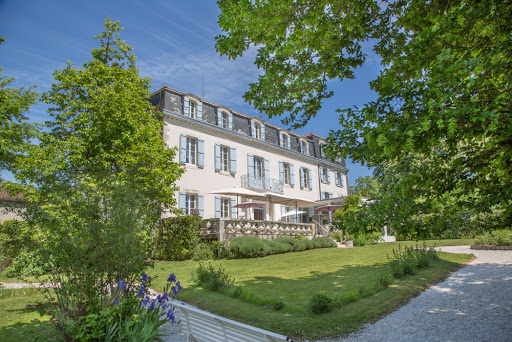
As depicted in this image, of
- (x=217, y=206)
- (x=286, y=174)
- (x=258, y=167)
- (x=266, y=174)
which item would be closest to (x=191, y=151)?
(x=217, y=206)

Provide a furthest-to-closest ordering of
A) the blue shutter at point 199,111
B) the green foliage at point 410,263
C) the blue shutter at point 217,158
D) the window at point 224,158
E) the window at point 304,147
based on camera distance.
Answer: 1. the window at point 304,147
2. the window at point 224,158
3. the blue shutter at point 217,158
4. the blue shutter at point 199,111
5. the green foliage at point 410,263

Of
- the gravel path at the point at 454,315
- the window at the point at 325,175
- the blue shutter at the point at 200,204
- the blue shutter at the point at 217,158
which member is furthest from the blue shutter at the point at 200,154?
the gravel path at the point at 454,315

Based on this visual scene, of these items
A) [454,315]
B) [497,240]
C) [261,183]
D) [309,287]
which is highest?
[261,183]

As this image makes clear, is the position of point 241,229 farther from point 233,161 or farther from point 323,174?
point 323,174

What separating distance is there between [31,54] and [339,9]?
17.0 ft

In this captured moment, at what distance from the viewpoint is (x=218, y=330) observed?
11.6 feet

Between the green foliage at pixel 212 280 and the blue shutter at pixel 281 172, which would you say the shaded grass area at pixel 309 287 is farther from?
the blue shutter at pixel 281 172

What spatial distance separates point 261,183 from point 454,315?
17521mm

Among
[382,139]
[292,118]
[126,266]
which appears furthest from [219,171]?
[382,139]

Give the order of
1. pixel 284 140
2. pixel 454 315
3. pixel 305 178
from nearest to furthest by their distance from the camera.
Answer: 1. pixel 454 315
2. pixel 284 140
3. pixel 305 178

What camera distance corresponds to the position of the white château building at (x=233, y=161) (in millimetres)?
18031

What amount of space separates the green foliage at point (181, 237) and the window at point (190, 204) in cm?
365

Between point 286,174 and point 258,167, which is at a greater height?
point 258,167

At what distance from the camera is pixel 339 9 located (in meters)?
5.18
